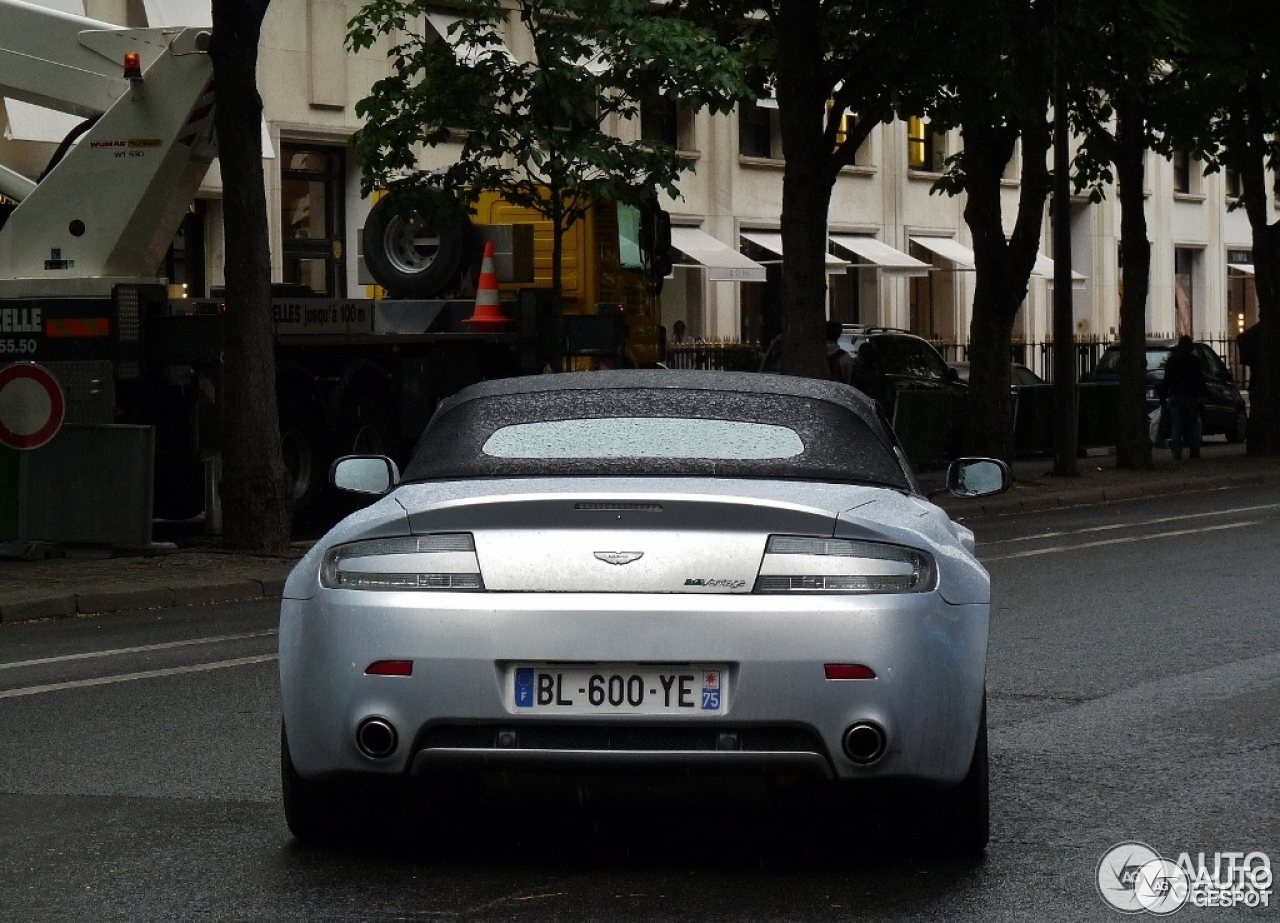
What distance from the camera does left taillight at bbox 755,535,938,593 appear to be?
593 centimetres

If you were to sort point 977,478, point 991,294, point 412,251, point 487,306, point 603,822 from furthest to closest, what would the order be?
point 991,294
point 412,251
point 487,306
point 977,478
point 603,822

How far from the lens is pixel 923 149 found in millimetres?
53031

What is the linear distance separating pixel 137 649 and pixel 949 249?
4150 centimetres

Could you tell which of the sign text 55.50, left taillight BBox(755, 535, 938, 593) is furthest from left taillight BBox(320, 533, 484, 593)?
the sign text 55.50

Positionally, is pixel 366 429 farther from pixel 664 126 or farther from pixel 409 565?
pixel 664 126

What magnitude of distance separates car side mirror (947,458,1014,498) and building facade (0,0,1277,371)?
13.8 metres

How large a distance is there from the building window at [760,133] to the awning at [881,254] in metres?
2.23

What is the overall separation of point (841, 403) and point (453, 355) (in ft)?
45.0

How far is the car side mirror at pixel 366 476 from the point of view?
296 inches

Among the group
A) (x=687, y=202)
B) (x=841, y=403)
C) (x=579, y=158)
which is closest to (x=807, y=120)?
(x=579, y=158)

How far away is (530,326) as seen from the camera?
832 inches

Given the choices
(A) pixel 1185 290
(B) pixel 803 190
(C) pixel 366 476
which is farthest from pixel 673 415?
(A) pixel 1185 290

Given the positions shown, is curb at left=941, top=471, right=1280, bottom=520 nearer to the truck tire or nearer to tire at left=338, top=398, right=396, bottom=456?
the truck tire

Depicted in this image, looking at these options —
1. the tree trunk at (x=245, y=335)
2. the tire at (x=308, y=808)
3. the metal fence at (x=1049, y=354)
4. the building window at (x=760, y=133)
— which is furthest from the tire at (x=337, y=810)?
the building window at (x=760, y=133)
